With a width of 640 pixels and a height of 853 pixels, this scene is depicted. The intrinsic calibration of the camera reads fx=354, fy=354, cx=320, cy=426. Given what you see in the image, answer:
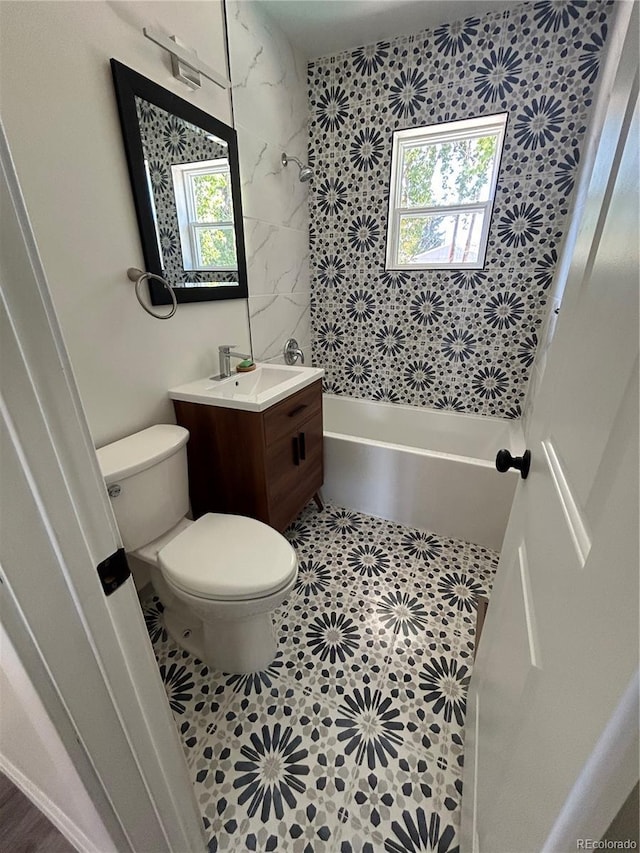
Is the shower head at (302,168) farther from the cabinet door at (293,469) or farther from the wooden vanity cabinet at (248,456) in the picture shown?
the cabinet door at (293,469)

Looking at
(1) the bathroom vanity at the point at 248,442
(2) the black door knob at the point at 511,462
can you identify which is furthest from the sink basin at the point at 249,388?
(2) the black door knob at the point at 511,462

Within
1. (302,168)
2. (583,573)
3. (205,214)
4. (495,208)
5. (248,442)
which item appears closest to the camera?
(583,573)

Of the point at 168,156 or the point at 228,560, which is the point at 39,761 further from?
the point at 168,156

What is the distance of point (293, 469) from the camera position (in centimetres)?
175

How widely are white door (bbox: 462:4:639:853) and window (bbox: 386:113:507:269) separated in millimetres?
1796

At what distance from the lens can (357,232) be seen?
240cm

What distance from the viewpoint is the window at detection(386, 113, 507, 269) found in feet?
6.76

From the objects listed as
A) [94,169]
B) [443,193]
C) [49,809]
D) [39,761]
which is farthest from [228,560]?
[443,193]

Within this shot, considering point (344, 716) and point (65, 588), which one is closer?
point (65, 588)

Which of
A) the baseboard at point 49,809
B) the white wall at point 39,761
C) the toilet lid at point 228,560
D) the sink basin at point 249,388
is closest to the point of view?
the white wall at point 39,761

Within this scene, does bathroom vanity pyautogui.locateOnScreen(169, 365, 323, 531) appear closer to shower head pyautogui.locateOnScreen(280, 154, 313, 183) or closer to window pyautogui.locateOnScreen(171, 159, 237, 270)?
window pyautogui.locateOnScreen(171, 159, 237, 270)

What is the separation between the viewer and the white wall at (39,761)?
50 cm

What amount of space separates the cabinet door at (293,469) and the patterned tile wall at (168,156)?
84 centimetres

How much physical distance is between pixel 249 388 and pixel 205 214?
810 millimetres
